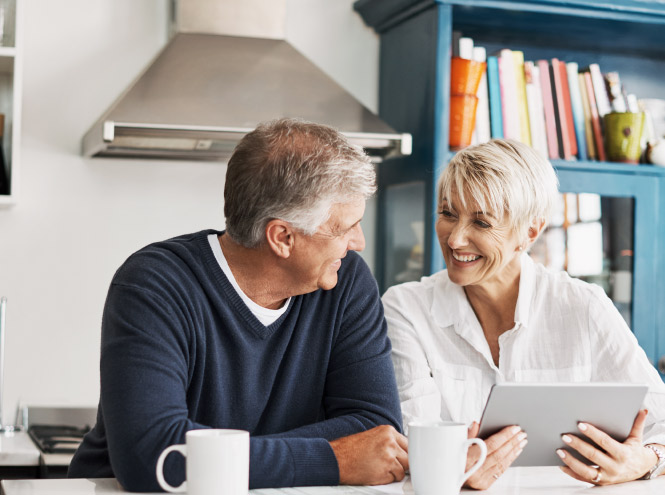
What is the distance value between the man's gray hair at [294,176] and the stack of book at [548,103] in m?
1.34

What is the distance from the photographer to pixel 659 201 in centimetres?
296

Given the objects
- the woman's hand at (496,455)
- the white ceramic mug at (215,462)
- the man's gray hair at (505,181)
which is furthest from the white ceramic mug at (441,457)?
the man's gray hair at (505,181)

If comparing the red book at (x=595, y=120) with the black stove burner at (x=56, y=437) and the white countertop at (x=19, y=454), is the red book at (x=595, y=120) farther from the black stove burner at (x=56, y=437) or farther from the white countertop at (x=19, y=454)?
the white countertop at (x=19, y=454)

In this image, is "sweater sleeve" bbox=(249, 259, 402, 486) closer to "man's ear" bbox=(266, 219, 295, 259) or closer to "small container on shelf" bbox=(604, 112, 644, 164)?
"man's ear" bbox=(266, 219, 295, 259)

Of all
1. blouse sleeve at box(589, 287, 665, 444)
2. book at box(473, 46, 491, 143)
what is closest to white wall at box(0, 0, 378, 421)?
book at box(473, 46, 491, 143)

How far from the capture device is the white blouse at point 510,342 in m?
1.87

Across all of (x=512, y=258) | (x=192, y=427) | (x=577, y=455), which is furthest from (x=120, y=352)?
(x=512, y=258)

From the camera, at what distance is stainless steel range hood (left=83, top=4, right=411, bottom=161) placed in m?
2.44

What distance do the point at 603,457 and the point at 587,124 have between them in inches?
→ 68.6

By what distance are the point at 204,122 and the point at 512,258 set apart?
2.98ft

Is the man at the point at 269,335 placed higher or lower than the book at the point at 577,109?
lower

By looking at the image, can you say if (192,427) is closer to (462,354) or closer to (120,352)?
(120,352)

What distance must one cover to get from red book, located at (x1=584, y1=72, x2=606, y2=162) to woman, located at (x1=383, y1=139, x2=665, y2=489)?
1034 millimetres

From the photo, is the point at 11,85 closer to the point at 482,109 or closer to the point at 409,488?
the point at 482,109
